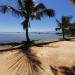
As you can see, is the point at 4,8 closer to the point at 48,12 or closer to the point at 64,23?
the point at 48,12

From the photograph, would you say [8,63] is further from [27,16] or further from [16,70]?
[27,16]

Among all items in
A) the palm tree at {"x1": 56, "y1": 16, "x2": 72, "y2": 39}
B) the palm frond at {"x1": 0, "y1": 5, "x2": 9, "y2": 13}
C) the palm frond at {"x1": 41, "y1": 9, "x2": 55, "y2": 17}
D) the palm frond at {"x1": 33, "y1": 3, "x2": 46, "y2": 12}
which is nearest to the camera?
the palm frond at {"x1": 0, "y1": 5, "x2": 9, "y2": 13}

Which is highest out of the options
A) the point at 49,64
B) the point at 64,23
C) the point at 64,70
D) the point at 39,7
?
the point at 39,7

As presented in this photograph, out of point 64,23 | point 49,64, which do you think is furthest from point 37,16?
point 64,23

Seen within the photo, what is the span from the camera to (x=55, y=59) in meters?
10.6

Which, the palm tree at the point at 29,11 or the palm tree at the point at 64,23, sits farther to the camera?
the palm tree at the point at 64,23

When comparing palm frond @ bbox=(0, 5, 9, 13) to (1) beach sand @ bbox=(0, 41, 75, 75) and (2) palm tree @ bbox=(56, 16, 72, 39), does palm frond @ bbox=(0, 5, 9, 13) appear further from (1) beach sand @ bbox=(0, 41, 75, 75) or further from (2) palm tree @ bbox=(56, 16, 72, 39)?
(2) palm tree @ bbox=(56, 16, 72, 39)

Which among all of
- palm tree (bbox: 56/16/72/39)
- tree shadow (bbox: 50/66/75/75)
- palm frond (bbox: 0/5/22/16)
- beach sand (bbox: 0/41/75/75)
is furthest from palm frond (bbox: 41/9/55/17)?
palm tree (bbox: 56/16/72/39)

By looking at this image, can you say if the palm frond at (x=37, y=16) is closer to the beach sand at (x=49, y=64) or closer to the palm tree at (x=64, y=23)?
the beach sand at (x=49, y=64)

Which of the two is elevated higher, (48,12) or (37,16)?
(48,12)

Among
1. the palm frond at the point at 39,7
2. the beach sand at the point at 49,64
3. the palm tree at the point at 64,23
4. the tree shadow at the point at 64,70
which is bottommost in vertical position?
the tree shadow at the point at 64,70

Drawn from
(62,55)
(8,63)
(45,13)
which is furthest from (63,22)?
(8,63)

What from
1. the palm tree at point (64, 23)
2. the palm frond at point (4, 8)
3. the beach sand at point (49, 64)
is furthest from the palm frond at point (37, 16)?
the palm tree at point (64, 23)

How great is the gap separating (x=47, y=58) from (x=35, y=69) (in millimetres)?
2450
